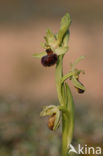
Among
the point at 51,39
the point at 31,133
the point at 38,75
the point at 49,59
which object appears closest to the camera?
the point at 49,59

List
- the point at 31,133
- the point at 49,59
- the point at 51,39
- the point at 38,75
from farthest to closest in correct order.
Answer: the point at 38,75, the point at 31,133, the point at 51,39, the point at 49,59

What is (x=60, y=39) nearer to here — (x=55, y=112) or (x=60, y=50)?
(x=60, y=50)

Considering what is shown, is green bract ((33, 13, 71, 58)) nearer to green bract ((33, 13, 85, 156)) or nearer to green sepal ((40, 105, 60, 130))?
green bract ((33, 13, 85, 156))

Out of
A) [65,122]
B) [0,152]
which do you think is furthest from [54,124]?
[0,152]

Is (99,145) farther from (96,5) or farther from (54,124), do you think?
(96,5)

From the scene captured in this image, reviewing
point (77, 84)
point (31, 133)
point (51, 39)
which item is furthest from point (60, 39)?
point (31, 133)

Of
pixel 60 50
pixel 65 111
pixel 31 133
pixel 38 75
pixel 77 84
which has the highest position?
pixel 38 75

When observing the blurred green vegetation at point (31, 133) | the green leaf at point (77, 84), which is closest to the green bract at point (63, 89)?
the green leaf at point (77, 84)

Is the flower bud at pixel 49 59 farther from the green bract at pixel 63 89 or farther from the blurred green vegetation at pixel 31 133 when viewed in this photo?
the blurred green vegetation at pixel 31 133

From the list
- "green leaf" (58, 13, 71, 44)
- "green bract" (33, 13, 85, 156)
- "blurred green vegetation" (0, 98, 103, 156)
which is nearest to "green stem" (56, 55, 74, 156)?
"green bract" (33, 13, 85, 156)
